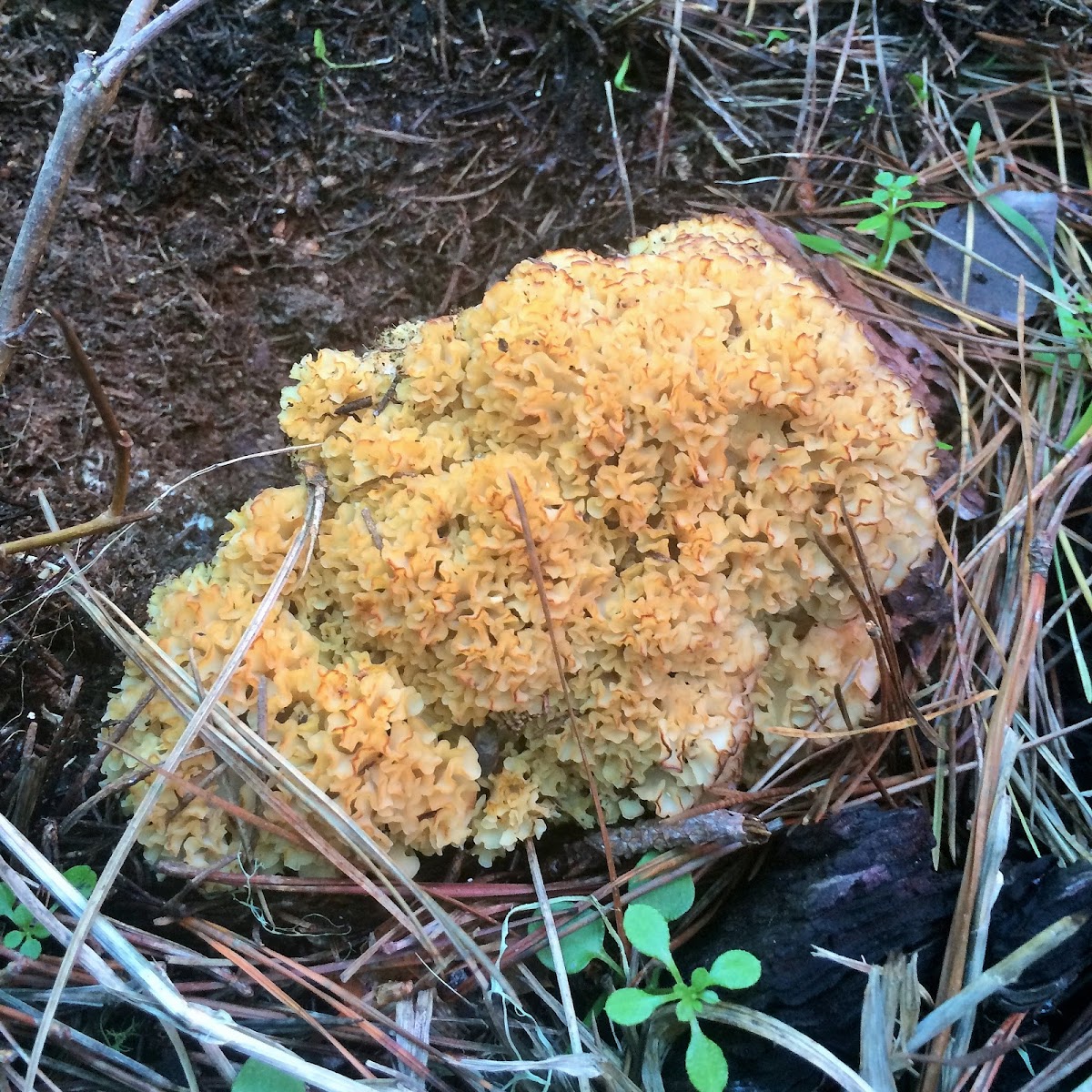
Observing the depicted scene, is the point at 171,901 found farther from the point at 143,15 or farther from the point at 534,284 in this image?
the point at 143,15

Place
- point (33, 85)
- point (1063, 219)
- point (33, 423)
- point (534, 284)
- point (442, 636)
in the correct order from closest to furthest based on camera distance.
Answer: point (442, 636) < point (534, 284) < point (33, 423) < point (33, 85) < point (1063, 219)

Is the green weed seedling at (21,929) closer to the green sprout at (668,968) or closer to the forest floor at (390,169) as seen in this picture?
the forest floor at (390,169)

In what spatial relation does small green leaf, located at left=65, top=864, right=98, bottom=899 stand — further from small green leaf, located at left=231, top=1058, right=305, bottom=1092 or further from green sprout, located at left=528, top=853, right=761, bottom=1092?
green sprout, located at left=528, top=853, right=761, bottom=1092

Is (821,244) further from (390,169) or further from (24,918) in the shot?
(24,918)

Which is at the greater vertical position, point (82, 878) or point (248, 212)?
point (248, 212)

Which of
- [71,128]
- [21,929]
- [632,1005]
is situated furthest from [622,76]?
[21,929]

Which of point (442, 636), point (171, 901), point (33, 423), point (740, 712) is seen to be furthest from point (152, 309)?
point (740, 712)
